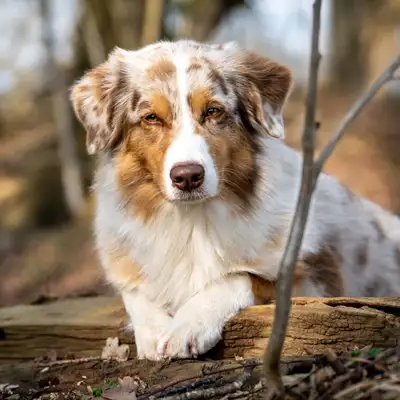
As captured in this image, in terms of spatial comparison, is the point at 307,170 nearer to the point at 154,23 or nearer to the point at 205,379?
the point at 205,379

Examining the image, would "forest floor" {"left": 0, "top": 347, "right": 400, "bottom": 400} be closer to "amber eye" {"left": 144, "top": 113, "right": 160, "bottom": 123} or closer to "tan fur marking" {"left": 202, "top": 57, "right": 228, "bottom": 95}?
"amber eye" {"left": 144, "top": 113, "right": 160, "bottom": 123}

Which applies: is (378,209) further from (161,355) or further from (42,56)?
(42,56)

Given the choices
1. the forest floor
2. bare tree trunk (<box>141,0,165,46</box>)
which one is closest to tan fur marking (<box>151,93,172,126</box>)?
the forest floor

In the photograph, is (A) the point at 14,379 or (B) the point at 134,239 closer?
(A) the point at 14,379

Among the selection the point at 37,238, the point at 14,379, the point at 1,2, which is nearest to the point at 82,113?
the point at 14,379

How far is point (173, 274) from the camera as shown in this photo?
4234 mm

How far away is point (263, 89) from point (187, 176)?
104cm

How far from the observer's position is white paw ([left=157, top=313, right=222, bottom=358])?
3.62m

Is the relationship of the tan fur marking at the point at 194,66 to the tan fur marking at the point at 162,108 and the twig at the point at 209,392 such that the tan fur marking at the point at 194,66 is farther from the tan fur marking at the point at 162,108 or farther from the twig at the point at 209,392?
the twig at the point at 209,392

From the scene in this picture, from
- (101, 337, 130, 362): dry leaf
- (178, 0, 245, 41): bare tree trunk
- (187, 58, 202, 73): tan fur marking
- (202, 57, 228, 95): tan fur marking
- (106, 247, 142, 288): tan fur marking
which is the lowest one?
(101, 337, 130, 362): dry leaf

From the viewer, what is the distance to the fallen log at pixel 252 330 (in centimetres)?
336

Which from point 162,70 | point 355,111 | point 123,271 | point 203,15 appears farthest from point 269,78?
point 203,15

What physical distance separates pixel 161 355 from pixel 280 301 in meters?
1.63

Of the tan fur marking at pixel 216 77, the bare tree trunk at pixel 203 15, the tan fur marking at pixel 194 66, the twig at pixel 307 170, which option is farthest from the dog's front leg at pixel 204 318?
the bare tree trunk at pixel 203 15
